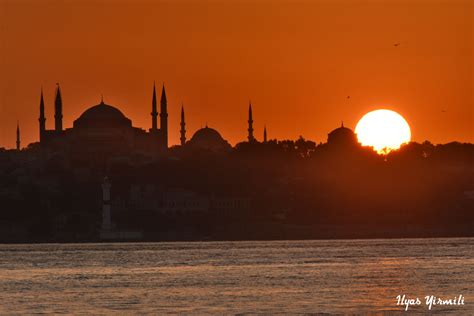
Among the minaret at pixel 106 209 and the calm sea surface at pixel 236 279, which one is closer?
the calm sea surface at pixel 236 279

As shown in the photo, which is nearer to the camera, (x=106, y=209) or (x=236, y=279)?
(x=236, y=279)

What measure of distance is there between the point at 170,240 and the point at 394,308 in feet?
353

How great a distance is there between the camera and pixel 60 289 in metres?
92.6

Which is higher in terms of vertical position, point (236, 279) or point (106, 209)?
point (106, 209)

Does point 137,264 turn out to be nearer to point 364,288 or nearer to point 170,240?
point 364,288

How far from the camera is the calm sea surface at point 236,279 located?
81188mm

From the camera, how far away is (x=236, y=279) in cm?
9888

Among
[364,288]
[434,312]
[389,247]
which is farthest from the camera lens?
[389,247]

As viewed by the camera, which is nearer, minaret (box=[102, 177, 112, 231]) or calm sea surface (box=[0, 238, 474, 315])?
calm sea surface (box=[0, 238, 474, 315])

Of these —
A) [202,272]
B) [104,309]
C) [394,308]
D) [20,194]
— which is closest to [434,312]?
[394,308]

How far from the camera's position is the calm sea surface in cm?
8119

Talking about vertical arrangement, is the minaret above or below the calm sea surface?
above

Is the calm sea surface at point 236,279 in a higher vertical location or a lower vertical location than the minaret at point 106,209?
lower

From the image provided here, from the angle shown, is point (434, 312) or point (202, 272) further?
point (202, 272)
